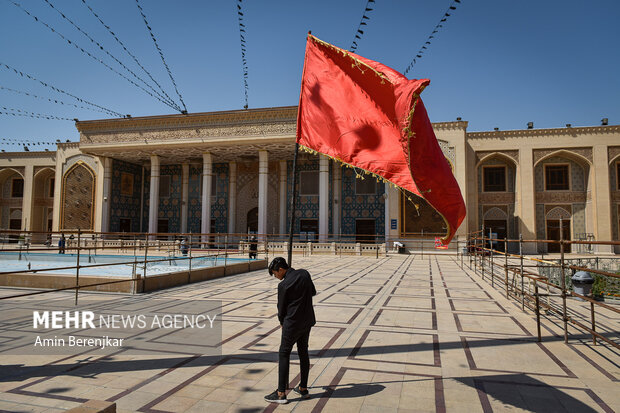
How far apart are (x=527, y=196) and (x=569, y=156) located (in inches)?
132

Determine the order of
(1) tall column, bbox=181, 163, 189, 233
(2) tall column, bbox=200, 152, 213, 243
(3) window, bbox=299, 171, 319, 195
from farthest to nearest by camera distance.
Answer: (1) tall column, bbox=181, 163, 189, 233 < (3) window, bbox=299, 171, 319, 195 < (2) tall column, bbox=200, 152, 213, 243

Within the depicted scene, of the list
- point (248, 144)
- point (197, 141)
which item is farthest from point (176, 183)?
point (248, 144)

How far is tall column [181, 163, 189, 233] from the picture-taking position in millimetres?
26422

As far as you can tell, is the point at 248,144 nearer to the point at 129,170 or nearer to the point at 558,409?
the point at 129,170

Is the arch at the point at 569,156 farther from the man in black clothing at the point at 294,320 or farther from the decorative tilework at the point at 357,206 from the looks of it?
the man in black clothing at the point at 294,320

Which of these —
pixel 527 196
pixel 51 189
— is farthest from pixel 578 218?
pixel 51 189

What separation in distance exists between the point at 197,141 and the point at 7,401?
830 inches

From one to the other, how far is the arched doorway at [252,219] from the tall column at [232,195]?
1.05 meters

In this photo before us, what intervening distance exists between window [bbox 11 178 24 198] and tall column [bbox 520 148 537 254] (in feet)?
117

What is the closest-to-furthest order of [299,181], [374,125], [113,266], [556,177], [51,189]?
1. [374,125]
2. [113,266]
3. [556,177]
4. [299,181]
5. [51,189]

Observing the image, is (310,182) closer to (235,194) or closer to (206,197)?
(235,194)

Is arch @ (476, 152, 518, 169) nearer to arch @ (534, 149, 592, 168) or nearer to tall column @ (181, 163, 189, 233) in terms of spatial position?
arch @ (534, 149, 592, 168)

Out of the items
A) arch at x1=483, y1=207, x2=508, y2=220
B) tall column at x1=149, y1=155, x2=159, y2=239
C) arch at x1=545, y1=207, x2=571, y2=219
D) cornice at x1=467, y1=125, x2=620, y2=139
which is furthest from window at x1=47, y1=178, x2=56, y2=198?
arch at x1=545, y1=207, x2=571, y2=219

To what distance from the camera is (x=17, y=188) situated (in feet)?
99.0
